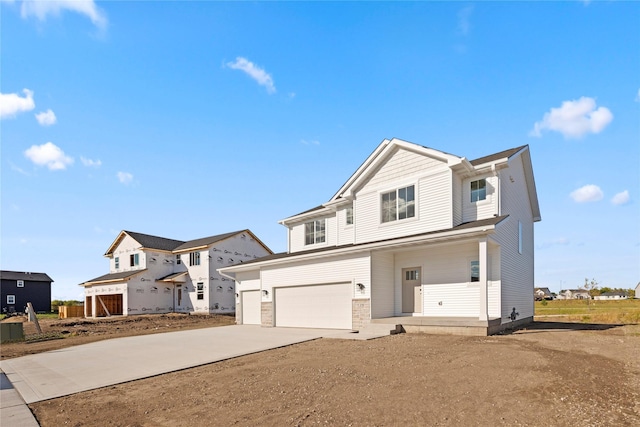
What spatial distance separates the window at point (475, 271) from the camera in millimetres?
15541

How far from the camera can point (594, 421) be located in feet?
16.8

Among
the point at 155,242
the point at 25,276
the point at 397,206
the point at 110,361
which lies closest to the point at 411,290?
the point at 397,206

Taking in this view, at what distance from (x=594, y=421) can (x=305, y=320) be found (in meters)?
16.0

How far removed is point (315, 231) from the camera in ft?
77.6

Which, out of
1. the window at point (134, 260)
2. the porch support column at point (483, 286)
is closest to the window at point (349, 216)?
the porch support column at point (483, 286)

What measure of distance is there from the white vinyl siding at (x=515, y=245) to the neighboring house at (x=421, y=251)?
0.17ft

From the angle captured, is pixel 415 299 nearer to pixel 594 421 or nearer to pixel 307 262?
pixel 307 262

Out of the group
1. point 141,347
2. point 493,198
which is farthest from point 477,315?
point 141,347

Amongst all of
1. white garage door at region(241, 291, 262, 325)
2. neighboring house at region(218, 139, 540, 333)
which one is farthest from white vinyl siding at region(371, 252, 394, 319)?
white garage door at region(241, 291, 262, 325)

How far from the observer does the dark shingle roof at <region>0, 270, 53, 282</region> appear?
51416 millimetres

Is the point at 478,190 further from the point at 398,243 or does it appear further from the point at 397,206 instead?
the point at 398,243

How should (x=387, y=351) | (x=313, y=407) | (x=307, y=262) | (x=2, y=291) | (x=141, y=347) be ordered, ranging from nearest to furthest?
1. (x=313, y=407)
2. (x=387, y=351)
3. (x=141, y=347)
4. (x=307, y=262)
5. (x=2, y=291)

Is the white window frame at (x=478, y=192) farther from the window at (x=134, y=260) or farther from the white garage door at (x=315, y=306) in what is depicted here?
the window at (x=134, y=260)

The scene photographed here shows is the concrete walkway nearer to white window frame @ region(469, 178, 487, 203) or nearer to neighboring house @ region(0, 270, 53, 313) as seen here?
white window frame @ region(469, 178, 487, 203)
